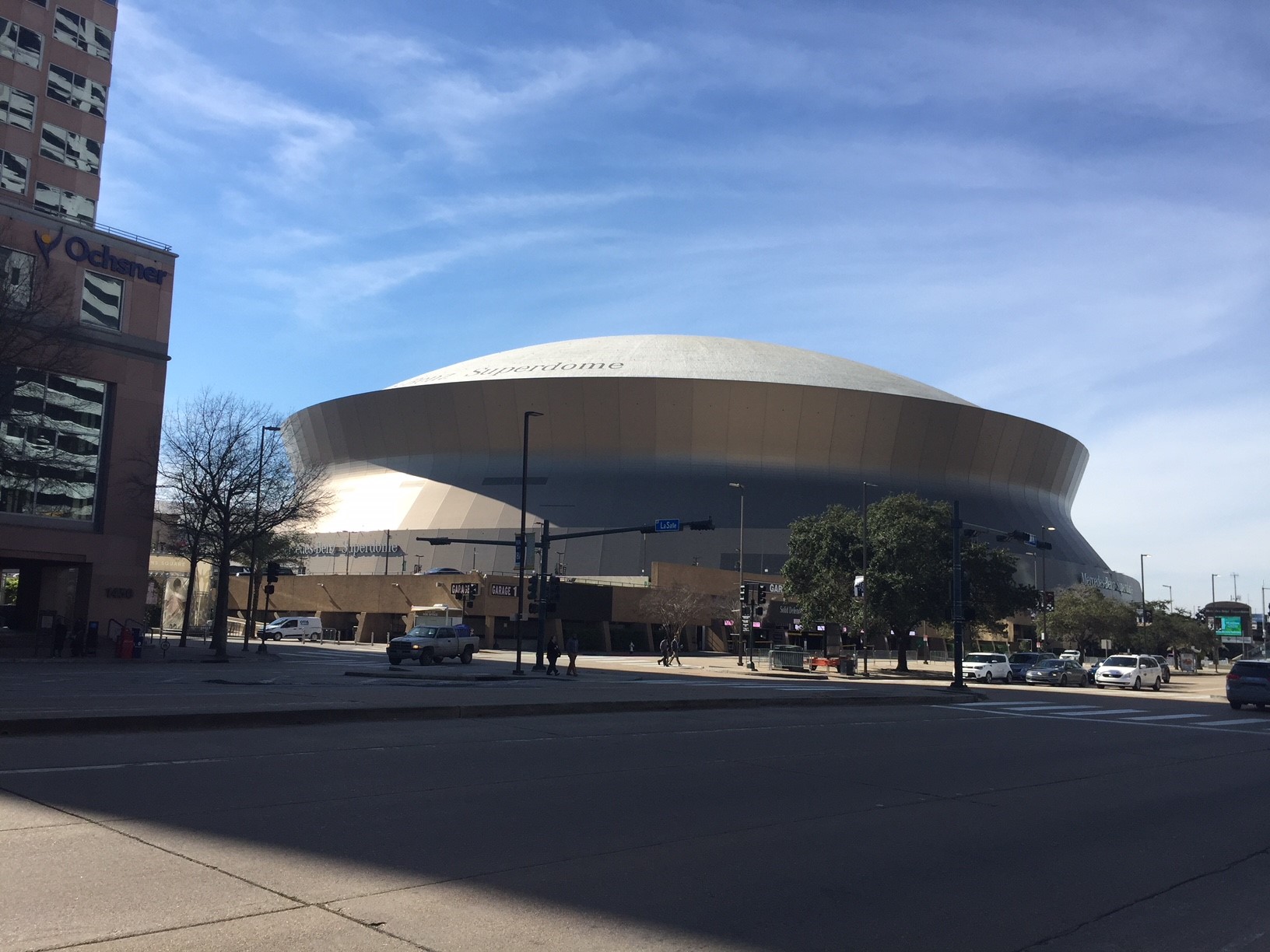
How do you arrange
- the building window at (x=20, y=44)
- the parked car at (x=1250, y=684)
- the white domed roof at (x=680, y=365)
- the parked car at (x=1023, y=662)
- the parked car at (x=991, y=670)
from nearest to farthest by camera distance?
the parked car at (x=1250, y=684) → the parked car at (x=1023, y=662) → the parked car at (x=991, y=670) → the building window at (x=20, y=44) → the white domed roof at (x=680, y=365)

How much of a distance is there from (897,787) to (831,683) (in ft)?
97.1

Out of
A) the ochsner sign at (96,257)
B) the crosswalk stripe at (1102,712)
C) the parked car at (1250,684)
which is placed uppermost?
the ochsner sign at (96,257)

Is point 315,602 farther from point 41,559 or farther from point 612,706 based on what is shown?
point 612,706

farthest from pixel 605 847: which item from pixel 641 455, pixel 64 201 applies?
pixel 641 455

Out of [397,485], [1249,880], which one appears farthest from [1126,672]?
[397,485]

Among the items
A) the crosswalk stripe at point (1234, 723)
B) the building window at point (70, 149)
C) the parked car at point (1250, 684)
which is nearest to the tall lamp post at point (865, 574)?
the parked car at point (1250, 684)

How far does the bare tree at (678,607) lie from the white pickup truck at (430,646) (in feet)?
72.2

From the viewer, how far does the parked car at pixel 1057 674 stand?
161ft

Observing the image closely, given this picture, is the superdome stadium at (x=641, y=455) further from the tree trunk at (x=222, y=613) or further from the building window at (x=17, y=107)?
the tree trunk at (x=222, y=613)

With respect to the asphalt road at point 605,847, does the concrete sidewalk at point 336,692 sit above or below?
below

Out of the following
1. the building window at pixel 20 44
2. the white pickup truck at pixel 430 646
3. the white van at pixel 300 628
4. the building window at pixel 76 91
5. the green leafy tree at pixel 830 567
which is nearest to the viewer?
the white pickup truck at pixel 430 646

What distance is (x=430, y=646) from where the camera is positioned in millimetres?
45344

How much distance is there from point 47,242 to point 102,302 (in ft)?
9.79

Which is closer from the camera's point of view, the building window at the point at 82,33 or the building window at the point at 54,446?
the building window at the point at 54,446
